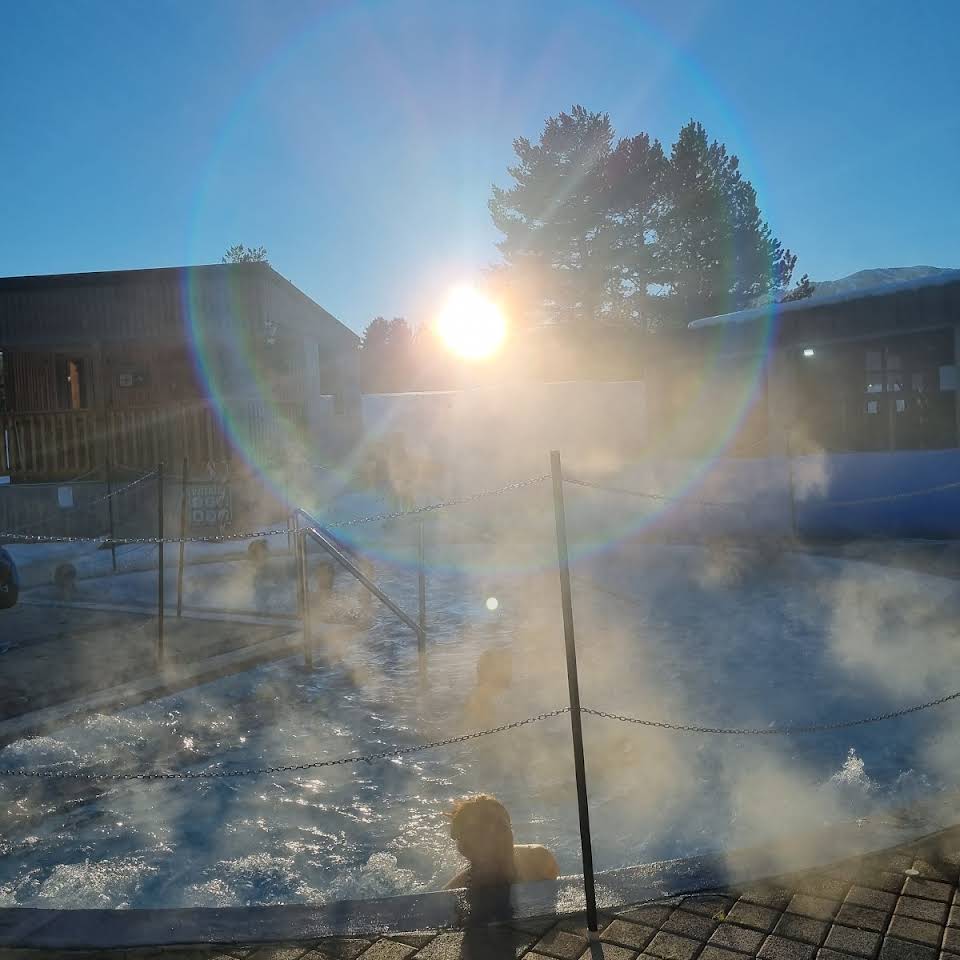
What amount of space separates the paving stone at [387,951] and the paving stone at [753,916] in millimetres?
1378

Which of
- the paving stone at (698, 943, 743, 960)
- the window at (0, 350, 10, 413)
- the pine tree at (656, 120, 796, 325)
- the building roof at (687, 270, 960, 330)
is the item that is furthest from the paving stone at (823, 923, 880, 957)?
the pine tree at (656, 120, 796, 325)

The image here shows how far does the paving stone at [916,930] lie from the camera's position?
333cm

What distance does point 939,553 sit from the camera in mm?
12531

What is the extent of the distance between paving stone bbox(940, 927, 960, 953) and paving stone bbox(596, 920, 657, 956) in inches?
44.1

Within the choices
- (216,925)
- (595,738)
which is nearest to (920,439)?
(595,738)

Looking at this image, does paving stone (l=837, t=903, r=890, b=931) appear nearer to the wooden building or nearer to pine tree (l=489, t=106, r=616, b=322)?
the wooden building

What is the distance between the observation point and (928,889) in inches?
145

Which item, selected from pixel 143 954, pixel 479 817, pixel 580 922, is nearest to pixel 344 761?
pixel 479 817

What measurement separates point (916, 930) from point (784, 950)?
55 cm

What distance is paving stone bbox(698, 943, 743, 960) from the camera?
3322 mm

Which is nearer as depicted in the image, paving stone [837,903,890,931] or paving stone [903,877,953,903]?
paving stone [837,903,890,931]

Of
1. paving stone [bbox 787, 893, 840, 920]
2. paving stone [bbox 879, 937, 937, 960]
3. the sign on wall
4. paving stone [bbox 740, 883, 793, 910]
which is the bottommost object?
paving stone [bbox 879, 937, 937, 960]

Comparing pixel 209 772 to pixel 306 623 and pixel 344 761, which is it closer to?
pixel 344 761

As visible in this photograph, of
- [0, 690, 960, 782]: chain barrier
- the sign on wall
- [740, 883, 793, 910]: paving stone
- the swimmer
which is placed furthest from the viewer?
the sign on wall
